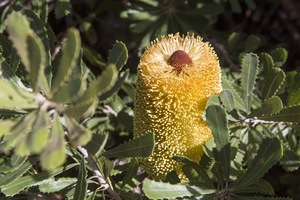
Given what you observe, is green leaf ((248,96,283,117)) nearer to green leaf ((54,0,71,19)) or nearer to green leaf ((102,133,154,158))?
green leaf ((102,133,154,158))

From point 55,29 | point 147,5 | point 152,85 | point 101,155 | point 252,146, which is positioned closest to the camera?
point 152,85

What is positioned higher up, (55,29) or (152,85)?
(55,29)

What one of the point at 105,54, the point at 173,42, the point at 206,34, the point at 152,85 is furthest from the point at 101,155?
the point at 105,54

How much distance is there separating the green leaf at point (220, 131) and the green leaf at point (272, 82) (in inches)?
14.6

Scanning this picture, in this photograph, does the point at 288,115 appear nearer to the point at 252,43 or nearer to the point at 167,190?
the point at 167,190

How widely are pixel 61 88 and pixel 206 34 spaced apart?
146 cm

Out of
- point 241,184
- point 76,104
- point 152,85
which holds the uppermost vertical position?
point 152,85

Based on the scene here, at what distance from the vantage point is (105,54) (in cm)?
279

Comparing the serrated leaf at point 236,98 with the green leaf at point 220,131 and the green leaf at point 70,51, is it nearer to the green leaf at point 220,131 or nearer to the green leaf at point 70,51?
the green leaf at point 220,131

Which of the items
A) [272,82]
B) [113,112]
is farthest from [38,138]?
[113,112]

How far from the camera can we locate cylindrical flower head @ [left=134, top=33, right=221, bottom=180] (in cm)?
141

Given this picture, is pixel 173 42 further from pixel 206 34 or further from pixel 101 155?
pixel 206 34

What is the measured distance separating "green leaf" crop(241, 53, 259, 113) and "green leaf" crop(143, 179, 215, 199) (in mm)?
373

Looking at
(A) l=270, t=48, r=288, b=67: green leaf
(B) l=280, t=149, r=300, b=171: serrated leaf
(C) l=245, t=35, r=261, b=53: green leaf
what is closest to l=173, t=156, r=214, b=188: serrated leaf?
(B) l=280, t=149, r=300, b=171: serrated leaf
